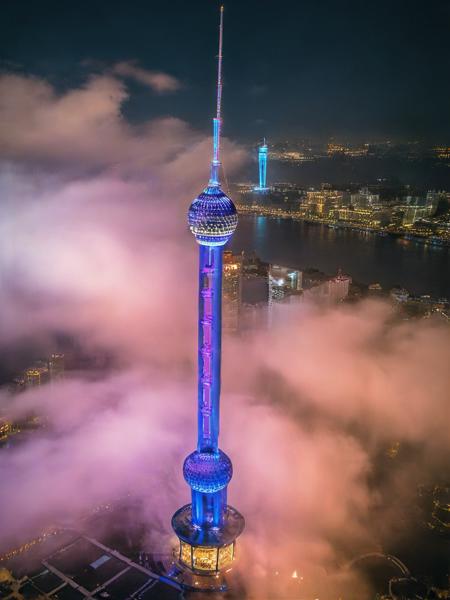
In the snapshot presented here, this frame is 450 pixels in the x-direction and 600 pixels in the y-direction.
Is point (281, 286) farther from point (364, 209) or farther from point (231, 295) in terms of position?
point (364, 209)

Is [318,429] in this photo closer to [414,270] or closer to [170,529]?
[170,529]

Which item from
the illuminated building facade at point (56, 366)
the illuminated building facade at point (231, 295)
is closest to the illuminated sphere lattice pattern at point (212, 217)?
the illuminated building facade at point (56, 366)

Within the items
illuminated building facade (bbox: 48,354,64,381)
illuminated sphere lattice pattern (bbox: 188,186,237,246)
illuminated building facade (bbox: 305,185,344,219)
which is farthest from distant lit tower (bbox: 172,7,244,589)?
illuminated building facade (bbox: 305,185,344,219)

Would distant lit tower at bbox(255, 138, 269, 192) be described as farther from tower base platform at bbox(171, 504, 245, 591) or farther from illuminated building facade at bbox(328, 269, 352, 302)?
tower base platform at bbox(171, 504, 245, 591)

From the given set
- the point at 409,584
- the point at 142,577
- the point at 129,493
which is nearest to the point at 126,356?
the point at 129,493

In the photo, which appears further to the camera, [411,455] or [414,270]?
[414,270]

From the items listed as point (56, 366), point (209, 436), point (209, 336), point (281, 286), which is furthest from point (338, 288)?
point (209, 336)

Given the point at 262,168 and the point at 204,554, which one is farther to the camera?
the point at 262,168
